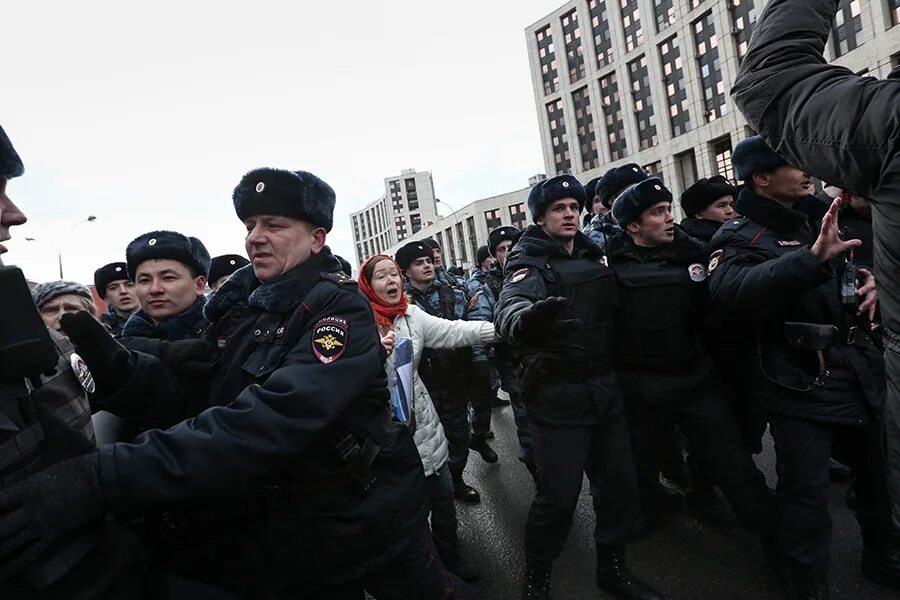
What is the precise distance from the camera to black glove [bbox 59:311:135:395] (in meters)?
1.65

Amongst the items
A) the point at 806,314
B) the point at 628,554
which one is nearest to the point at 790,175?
the point at 806,314

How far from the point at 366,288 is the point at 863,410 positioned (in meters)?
2.74

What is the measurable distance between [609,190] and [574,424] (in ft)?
8.75

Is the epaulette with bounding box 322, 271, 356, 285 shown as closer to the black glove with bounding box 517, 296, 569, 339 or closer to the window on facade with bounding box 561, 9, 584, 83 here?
the black glove with bounding box 517, 296, 569, 339

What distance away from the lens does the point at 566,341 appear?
2.78 meters

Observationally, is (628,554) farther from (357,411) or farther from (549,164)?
(549,164)

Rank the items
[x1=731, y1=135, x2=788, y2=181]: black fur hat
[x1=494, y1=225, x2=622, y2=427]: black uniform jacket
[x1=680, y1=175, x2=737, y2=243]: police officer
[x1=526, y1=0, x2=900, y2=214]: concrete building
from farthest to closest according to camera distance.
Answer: [x1=526, y1=0, x2=900, y2=214]: concrete building, [x1=680, y1=175, x2=737, y2=243]: police officer, [x1=494, y1=225, x2=622, y2=427]: black uniform jacket, [x1=731, y1=135, x2=788, y2=181]: black fur hat

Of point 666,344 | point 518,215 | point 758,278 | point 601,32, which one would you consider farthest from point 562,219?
point 518,215

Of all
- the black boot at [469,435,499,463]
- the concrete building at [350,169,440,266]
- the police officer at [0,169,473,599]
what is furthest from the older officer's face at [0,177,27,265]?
the concrete building at [350,169,440,266]

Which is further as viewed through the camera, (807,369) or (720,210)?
(720,210)

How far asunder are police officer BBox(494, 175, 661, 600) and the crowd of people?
1cm

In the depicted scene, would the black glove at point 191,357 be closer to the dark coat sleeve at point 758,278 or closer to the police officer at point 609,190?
A: the dark coat sleeve at point 758,278

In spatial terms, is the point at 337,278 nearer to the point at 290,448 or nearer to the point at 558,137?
the point at 290,448

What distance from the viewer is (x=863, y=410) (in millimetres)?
2355
